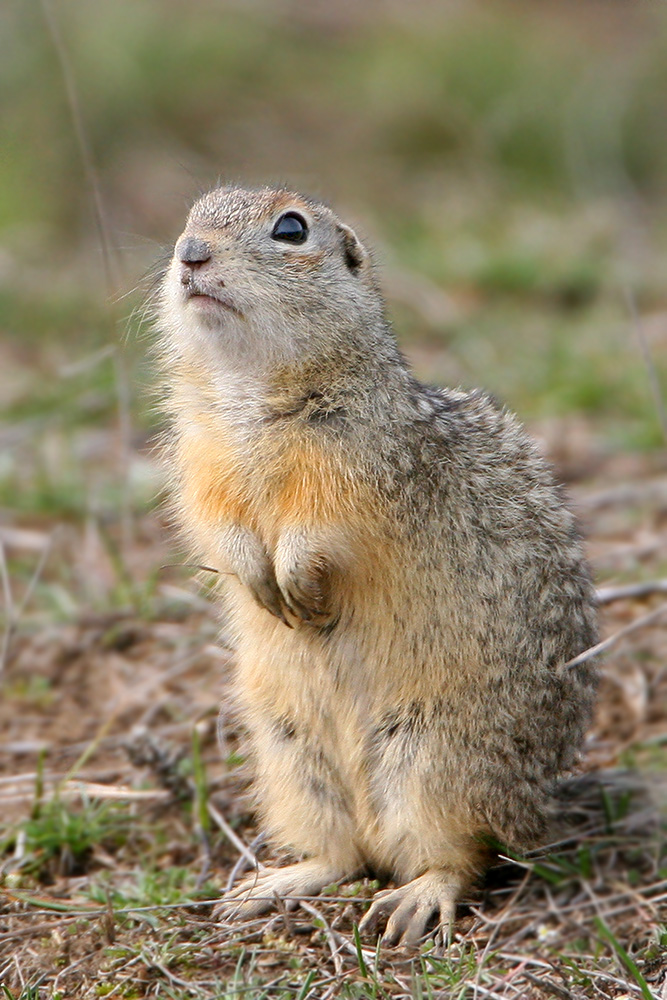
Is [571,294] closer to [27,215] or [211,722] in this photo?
[27,215]

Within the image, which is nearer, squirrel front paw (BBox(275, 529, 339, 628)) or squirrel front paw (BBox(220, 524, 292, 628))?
squirrel front paw (BBox(275, 529, 339, 628))

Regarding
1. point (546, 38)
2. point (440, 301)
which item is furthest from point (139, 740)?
point (546, 38)

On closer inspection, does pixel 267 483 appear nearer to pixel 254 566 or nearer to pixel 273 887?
pixel 254 566

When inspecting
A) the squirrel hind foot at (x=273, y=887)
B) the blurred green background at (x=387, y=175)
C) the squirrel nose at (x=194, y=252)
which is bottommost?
the squirrel hind foot at (x=273, y=887)

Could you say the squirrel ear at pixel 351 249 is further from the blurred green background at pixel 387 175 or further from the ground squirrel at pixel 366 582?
the blurred green background at pixel 387 175

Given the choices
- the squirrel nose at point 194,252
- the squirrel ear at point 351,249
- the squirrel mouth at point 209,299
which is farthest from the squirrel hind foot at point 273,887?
the squirrel ear at point 351,249

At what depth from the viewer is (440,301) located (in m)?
10.2

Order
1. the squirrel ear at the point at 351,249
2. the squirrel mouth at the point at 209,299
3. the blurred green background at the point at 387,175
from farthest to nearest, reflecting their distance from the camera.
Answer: the blurred green background at the point at 387,175 < the squirrel ear at the point at 351,249 < the squirrel mouth at the point at 209,299

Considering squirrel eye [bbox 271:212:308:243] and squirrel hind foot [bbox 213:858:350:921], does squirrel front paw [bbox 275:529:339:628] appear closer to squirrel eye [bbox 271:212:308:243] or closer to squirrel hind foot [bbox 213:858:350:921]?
squirrel hind foot [bbox 213:858:350:921]

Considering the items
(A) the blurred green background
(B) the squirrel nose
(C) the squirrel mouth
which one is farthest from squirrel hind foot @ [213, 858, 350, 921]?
(A) the blurred green background

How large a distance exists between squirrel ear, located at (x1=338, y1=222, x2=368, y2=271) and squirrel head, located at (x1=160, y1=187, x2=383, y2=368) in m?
0.05

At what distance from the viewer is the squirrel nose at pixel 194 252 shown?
4.46 m

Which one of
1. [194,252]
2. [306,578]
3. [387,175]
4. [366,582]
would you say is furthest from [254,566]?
[387,175]

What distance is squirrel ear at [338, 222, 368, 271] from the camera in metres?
5.05
